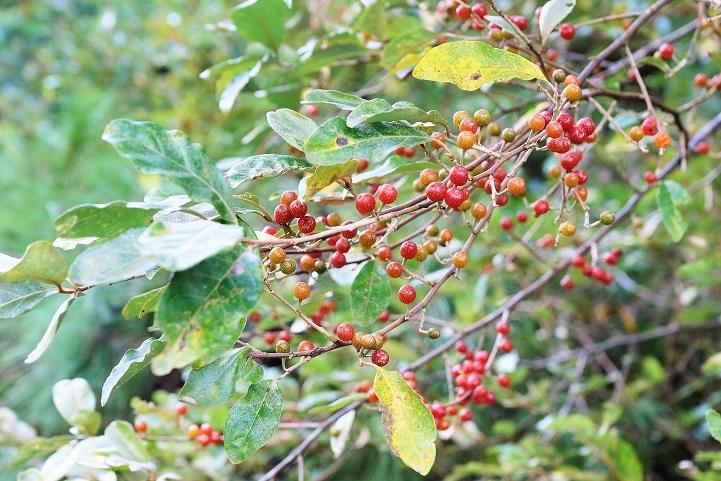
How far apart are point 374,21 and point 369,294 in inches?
18.5

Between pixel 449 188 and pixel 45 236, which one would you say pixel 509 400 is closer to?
pixel 449 188

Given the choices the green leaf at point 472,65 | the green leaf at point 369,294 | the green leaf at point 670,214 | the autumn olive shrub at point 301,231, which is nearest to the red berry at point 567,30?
the autumn olive shrub at point 301,231

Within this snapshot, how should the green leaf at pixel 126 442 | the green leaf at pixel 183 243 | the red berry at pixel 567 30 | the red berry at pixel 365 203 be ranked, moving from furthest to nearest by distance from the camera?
1. the red berry at pixel 567 30
2. the green leaf at pixel 126 442
3. the red berry at pixel 365 203
4. the green leaf at pixel 183 243

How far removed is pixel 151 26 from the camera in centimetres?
277

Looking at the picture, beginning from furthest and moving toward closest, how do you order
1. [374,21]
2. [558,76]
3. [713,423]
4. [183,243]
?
[374,21] → [713,423] → [558,76] → [183,243]

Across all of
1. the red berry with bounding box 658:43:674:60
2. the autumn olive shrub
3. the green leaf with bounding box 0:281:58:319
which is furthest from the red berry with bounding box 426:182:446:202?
the red berry with bounding box 658:43:674:60

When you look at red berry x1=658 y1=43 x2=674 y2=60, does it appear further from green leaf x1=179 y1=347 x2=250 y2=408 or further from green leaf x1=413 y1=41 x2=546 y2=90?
green leaf x1=179 y1=347 x2=250 y2=408

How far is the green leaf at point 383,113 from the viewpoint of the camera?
1.65 ft

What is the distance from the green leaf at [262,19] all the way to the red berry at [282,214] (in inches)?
Answer: 17.3

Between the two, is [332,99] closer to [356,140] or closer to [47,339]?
[356,140]

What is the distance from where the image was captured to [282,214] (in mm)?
532

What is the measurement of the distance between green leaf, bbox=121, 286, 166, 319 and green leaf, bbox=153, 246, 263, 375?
0.49 feet

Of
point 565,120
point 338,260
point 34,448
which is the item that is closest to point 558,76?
point 565,120

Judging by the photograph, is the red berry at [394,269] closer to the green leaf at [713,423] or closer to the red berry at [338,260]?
the red berry at [338,260]
